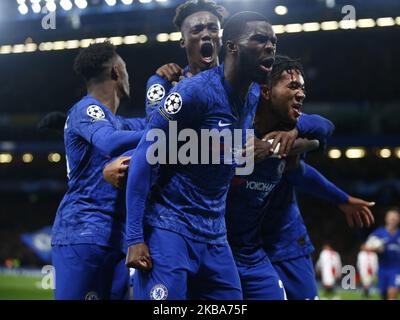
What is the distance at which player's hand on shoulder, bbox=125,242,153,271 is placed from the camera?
9.87ft

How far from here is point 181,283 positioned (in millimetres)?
3057

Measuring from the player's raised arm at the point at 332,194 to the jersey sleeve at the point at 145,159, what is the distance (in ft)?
4.49

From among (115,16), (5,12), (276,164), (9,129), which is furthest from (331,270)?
(276,164)

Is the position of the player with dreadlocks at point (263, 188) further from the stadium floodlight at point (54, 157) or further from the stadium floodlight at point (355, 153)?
the stadium floodlight at point (54, 157)

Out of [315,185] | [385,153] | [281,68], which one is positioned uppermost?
[385,153]

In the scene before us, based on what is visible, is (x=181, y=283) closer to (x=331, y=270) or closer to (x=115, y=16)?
(x=115, y=16)

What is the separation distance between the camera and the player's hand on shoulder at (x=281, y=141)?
3.80 m

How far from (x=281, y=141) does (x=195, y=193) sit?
0.84 m

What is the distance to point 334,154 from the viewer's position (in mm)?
17875

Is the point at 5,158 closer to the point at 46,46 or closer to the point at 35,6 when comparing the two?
the point at 46,46

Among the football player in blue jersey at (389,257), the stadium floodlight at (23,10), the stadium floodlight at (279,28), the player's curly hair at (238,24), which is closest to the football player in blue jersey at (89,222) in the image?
the player's curly hair at (238,24)

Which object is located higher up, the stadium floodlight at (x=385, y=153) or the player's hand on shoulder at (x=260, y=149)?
the stadium floodlight at (x=385, y=153)

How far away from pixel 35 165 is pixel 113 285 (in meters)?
18.1

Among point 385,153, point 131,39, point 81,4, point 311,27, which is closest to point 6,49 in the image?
point 81,4
